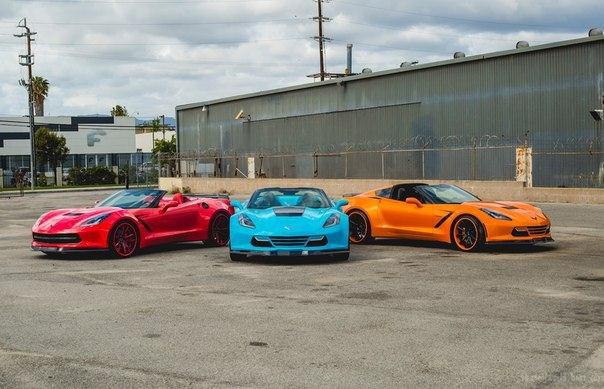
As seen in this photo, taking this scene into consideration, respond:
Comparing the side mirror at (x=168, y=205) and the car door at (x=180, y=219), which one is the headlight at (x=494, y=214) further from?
the side mirror at (x=168, y=205)

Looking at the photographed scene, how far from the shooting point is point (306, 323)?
739 centimetres

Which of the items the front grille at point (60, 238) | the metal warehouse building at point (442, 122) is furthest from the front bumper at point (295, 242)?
the metal warehouse building at point (442, 122)

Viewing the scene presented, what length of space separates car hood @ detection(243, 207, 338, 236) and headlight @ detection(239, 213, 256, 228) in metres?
0.05

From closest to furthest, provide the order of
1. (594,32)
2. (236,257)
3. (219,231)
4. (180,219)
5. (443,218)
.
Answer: (236,257), (443,218), (180,219), (219,231), (594,32)

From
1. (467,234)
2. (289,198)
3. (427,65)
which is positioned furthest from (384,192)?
(427,65)

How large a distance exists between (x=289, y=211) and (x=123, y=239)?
10.2 ft

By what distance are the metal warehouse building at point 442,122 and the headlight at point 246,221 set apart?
18.6 m

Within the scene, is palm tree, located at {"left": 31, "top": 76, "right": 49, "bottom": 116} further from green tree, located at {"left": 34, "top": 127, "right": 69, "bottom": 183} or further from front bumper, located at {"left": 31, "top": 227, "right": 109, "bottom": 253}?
front bumper, located at {"left": 31, "top": 227, "right": 109, "bottom": 253}

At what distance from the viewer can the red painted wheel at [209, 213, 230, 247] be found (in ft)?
50.8

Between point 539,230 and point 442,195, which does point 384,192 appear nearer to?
point 442,195

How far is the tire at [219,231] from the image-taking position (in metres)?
15.5

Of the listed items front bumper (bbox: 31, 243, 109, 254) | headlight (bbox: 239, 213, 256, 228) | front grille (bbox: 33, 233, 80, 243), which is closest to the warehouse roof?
headlight (bbox: 239, 213, 256, 228)

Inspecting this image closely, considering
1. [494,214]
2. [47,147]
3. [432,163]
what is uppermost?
[47,147]

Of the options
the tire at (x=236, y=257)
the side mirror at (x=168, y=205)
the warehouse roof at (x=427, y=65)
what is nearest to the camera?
the tire at (x=236, y=257)
